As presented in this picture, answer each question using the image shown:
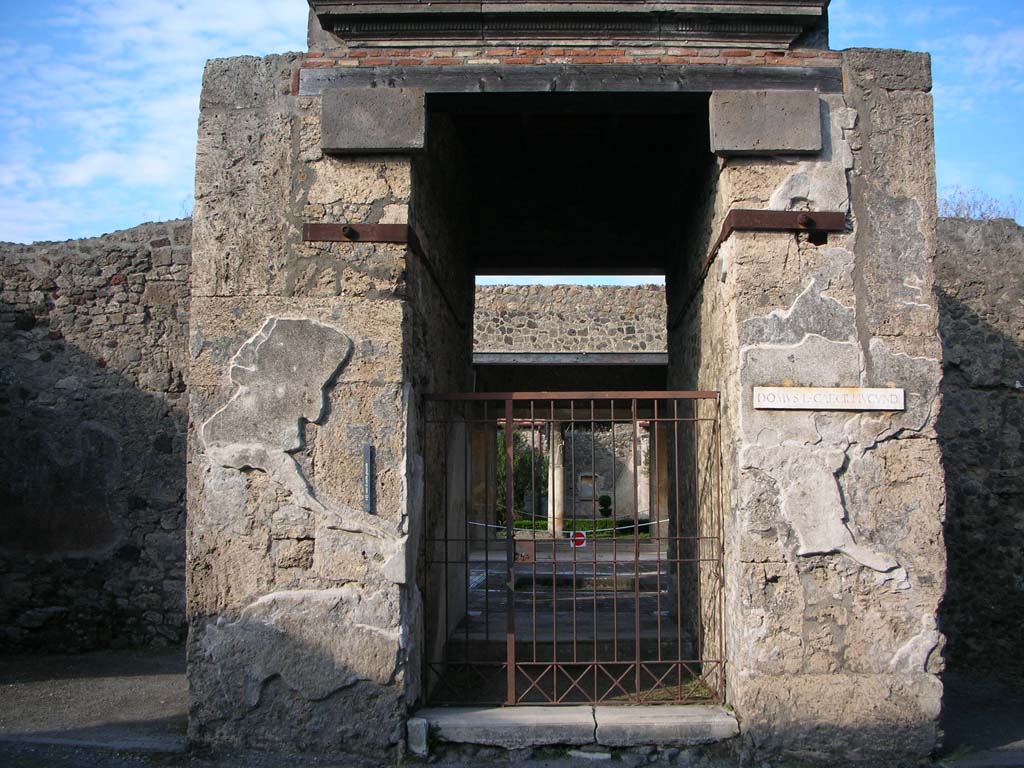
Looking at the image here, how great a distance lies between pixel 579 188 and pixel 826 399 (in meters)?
3.50

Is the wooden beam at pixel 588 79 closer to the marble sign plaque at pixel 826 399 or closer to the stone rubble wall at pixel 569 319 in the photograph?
the marble sign plaque at pixel 826 399

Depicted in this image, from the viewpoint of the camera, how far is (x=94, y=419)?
7.27 m

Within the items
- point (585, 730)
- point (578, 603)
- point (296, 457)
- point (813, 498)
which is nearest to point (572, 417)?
point (813, 498)

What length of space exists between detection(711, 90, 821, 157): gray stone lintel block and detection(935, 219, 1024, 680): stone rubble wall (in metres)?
3.32

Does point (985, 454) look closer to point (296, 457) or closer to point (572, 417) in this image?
point (572, 417)

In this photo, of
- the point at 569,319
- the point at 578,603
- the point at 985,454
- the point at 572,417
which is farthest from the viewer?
the point at 569,319

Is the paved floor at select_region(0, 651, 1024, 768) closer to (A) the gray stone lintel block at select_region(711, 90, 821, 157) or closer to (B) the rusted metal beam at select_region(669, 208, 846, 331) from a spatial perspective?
(B) the rusted metal beam at select_region(669, 208, 846, 331)

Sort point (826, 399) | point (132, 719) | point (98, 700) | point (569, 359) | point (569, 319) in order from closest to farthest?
point (826, 399)
point (132, 719)
point (98, 700)
point (569, 359)
point (569, 319)

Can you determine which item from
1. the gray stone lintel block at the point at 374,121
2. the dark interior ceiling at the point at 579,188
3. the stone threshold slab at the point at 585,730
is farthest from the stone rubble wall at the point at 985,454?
the gray stone lintel block at the point at 374,121

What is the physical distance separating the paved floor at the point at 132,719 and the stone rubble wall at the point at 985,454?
2.03 ft

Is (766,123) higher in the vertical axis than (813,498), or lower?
higher

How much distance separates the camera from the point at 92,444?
7.25 meters

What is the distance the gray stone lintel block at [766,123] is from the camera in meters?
4.63

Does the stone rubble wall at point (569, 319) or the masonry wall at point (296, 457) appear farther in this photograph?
the stone rubble wall at point (569, 319)
